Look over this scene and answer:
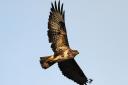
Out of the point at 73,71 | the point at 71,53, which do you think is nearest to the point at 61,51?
the point at 71,53

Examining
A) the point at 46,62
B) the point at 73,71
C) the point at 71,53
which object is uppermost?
the point at 71,53

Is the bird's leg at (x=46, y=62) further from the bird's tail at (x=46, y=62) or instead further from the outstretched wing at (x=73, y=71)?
the outstretched wing at (x=73, y=71)

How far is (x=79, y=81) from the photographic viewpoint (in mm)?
22078

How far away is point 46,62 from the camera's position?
20.0 metres

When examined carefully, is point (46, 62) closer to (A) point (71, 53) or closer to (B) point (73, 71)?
(A) point (71, 53)

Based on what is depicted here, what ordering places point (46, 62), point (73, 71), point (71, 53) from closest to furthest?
1. point (46, 62)
2. point (71, 53)
3. point (73, 71)

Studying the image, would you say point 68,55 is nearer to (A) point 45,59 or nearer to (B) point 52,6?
(A) point 45,59

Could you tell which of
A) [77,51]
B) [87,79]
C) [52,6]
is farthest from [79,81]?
[52,6]

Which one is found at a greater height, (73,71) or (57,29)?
(57,29)

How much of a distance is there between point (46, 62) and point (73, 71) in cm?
220

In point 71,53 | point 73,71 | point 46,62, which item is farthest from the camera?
point 73,71

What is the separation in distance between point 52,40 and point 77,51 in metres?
1.20

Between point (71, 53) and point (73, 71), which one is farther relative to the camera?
point (73, 71)

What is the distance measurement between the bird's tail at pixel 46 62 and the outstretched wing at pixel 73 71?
39.0 inches
